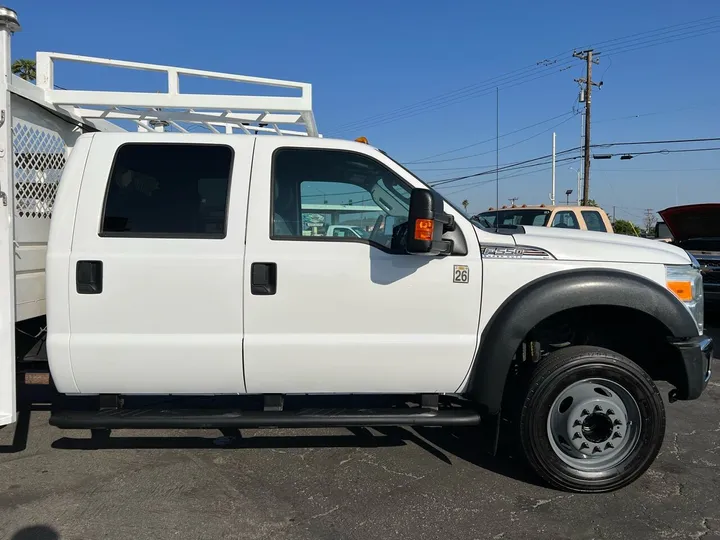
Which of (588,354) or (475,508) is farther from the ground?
(588,354)

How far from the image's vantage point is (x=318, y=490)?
342cm

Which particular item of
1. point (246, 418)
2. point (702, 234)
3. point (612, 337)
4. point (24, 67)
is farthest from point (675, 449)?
point (24, 67)

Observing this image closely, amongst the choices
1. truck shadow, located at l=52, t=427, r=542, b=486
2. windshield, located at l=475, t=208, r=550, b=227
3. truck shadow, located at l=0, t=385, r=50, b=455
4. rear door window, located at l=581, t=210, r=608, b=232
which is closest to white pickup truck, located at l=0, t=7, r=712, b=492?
truck shadow, located at l=52, t=427, r=542, b=486

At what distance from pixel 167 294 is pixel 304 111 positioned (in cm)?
144

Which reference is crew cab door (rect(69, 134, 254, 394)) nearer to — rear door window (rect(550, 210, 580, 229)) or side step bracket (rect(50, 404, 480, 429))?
side step bracket (rect(50, 404, 480, 429))

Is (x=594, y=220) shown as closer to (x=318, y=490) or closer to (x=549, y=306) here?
(x=549, y=306)

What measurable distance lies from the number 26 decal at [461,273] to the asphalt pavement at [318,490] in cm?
130

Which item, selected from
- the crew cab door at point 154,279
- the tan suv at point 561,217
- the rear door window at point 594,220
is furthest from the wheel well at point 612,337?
the rear door window at point 594,220

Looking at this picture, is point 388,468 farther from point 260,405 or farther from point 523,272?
point 523,272

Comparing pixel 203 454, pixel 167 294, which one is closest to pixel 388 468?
pixel 203 454

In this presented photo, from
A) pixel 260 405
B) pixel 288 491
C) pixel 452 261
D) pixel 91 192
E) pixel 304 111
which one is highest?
pixel 304 111

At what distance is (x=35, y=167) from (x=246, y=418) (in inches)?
82.3

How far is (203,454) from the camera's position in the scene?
12.9ft

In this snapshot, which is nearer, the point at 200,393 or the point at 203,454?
the point at 200,393
